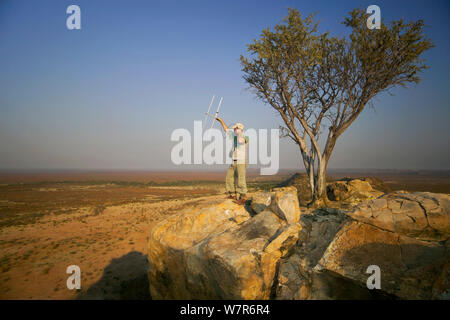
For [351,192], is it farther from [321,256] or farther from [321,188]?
[321,256]

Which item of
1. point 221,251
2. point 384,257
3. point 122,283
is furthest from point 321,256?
point 122,283

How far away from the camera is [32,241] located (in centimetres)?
1200

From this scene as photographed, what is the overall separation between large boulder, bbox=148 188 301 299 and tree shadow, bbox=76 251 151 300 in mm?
1636

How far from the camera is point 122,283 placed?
7.28 m

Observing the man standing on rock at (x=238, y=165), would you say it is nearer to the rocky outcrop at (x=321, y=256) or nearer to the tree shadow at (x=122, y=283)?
the rocky outcrop at (x=321, y=256)

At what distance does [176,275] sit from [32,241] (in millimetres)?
12325

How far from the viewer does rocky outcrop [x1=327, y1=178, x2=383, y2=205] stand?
43.6 feet

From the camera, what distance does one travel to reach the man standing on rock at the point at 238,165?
21.4 feet

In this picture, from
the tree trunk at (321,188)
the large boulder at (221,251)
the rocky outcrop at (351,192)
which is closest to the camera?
the large boulder at (221,251)

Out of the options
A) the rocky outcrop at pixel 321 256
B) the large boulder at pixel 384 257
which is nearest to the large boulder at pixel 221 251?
the rocky outcrop at pixel 321 256

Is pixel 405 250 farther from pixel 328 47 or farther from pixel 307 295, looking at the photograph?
pixel 328 47

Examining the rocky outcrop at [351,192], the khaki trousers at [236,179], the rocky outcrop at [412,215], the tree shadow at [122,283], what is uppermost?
the khaki trousers at [236,179]

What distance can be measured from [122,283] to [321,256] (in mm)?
6823
